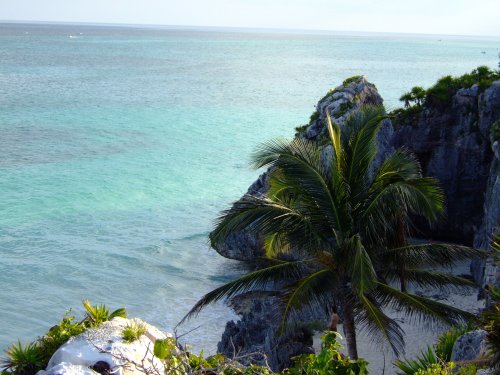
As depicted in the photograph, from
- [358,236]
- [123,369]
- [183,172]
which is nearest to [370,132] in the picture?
[358,236]

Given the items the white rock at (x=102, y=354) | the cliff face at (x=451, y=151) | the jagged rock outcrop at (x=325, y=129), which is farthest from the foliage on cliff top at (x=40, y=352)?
the jagged rock outcrop at (x=325, y=129)

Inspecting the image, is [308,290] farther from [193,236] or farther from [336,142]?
[193,236]

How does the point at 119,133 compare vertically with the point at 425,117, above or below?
below

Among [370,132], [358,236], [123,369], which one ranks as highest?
[370,132]

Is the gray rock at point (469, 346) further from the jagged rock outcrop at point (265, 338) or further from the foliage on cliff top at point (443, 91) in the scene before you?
the foliage on cliff top at point (443, 91)

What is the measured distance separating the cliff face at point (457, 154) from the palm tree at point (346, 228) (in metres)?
9.13

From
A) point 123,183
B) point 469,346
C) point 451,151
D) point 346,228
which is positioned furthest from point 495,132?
point 123,183

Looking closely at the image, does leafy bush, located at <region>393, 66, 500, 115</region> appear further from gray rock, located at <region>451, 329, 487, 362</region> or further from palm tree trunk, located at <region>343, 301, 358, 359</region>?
gray rock, located at <region>451, 329, 487, 362</region>

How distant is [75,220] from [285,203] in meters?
15.6

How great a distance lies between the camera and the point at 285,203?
1202cm

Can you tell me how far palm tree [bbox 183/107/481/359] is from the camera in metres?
11.0

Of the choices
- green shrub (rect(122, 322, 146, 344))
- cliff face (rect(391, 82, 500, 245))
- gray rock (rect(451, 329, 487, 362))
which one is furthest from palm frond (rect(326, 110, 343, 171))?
cliff face (rect(391, 82, 500, 245))

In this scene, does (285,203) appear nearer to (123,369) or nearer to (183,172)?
(123,369)

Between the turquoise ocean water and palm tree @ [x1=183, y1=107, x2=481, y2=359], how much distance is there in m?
6.08
